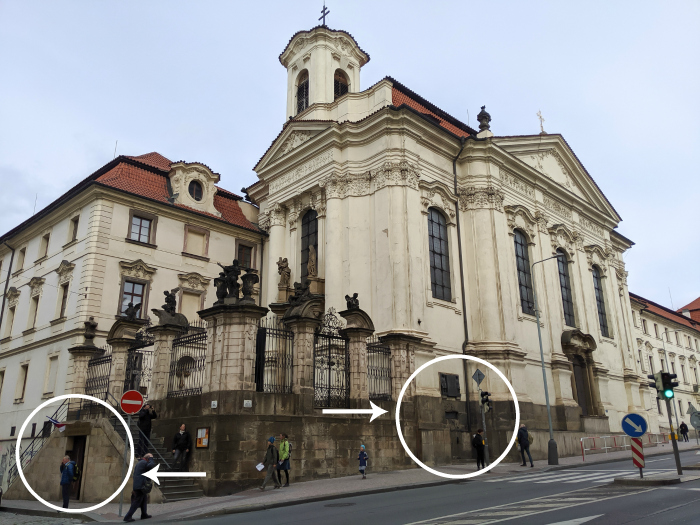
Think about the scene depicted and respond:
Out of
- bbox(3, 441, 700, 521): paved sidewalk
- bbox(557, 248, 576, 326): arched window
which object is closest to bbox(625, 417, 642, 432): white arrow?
bbox(3, 441, 700, 521): paved sidewalk

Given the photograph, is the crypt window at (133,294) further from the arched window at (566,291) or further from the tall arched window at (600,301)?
the tall arched window at (600,301)

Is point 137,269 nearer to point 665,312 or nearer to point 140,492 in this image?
point 140,492

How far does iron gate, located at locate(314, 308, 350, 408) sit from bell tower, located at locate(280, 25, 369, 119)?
18633 millimetres

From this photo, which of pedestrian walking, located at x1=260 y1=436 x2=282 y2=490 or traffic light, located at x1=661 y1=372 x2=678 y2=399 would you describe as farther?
traffic light, located at x1=661 y1=372 x2=678 y2=399

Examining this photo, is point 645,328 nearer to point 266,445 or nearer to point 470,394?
point 470,394

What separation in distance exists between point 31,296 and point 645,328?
54737 mm

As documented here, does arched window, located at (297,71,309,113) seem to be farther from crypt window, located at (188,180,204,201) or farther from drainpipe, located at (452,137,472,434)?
drainpipe, located at (452,137,472,434)

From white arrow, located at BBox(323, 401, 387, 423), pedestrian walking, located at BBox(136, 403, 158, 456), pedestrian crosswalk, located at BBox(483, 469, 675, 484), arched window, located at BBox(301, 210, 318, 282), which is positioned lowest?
pedestrian crosswalk, located at BBox(483, 469, 675, 484)

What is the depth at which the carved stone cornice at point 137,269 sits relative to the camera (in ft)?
95.3

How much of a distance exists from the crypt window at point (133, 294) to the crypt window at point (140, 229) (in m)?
2.39

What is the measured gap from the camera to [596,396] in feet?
109

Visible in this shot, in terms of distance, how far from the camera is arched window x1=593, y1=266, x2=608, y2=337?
38.3 m

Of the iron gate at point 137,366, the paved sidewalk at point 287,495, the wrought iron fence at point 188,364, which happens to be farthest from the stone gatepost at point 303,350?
the iron gate at point 137,366

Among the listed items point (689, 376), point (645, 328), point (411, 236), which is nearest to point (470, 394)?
point (411, 236)
